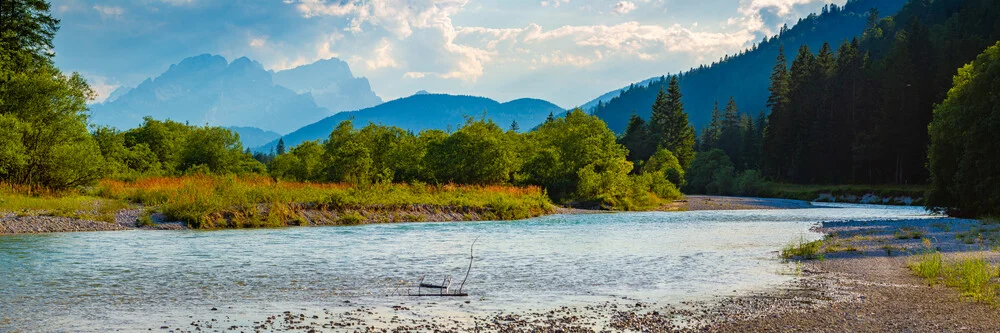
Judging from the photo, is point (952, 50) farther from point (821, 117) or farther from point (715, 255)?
point (715, 255)

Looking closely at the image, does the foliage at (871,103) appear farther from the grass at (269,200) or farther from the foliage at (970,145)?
the grass at (269,200)

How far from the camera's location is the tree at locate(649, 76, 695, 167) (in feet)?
458

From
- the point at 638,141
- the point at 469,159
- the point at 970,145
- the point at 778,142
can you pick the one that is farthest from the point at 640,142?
the point at 970,145

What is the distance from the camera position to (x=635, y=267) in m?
20.5

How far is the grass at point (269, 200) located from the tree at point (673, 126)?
310 ft

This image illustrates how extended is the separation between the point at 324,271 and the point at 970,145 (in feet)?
128

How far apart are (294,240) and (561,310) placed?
711 inches

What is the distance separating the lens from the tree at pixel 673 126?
458 feet

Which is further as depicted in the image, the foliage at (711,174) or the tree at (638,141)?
the tree at (638,141)

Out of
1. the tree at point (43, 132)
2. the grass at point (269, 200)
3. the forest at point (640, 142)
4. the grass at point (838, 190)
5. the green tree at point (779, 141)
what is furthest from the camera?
the green tree at point (779, 141)

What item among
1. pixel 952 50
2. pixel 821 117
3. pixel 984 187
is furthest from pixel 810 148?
pixel 984 187

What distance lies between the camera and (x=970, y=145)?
131 feet

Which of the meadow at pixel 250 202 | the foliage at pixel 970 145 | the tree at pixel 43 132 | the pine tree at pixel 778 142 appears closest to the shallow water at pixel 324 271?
the meadow at pixel 250 202

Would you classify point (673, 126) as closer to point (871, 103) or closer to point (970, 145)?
point (871, 103)
